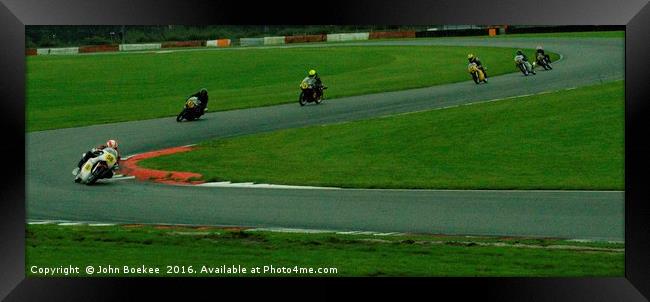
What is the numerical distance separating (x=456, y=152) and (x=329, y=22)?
1138cm

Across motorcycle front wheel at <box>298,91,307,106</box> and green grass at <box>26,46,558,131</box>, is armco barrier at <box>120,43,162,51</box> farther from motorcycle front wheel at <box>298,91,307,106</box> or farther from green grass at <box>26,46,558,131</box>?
motorcycle front wheel at <box>298,91,307,106</box>

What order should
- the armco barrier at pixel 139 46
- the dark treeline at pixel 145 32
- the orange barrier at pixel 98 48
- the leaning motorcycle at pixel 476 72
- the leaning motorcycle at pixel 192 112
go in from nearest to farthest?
the dark treeline at pixel 145 32 → the armco barrier at pixel 139 46 → the orange barrier at pixel 98 48 → the leaning motorcycle at pixel 192 112 → the leaning motorcycle at pixel 476 72

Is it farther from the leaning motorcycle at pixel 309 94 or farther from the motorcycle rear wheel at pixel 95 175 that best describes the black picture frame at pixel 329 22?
the leaning motorcycle at pixel 309 94

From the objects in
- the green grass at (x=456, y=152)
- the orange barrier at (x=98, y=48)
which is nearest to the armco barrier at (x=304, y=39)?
the green grass at (x=456, y=152)

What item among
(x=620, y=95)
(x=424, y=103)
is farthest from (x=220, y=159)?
(x=424, y=103)

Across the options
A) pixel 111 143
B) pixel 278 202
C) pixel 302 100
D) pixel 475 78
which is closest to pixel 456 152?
pixel 475 78

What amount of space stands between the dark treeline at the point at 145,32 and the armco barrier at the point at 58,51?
0.10 m

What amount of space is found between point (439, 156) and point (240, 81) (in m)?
4.39

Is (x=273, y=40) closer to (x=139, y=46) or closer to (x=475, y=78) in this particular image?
(x=139, y=46)

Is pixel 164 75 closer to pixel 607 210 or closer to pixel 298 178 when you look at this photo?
pixel 298 178

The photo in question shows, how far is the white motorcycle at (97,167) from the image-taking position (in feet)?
57.5

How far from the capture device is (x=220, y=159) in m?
17.9

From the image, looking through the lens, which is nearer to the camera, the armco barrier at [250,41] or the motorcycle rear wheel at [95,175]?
the armco barrier at [250,41]

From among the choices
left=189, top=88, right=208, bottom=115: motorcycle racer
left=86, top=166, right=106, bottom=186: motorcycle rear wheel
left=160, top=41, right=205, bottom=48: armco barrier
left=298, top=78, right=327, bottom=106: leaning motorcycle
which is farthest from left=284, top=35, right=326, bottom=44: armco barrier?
left=298, top=78, right=327, bottom=106: leaning motorcycle
